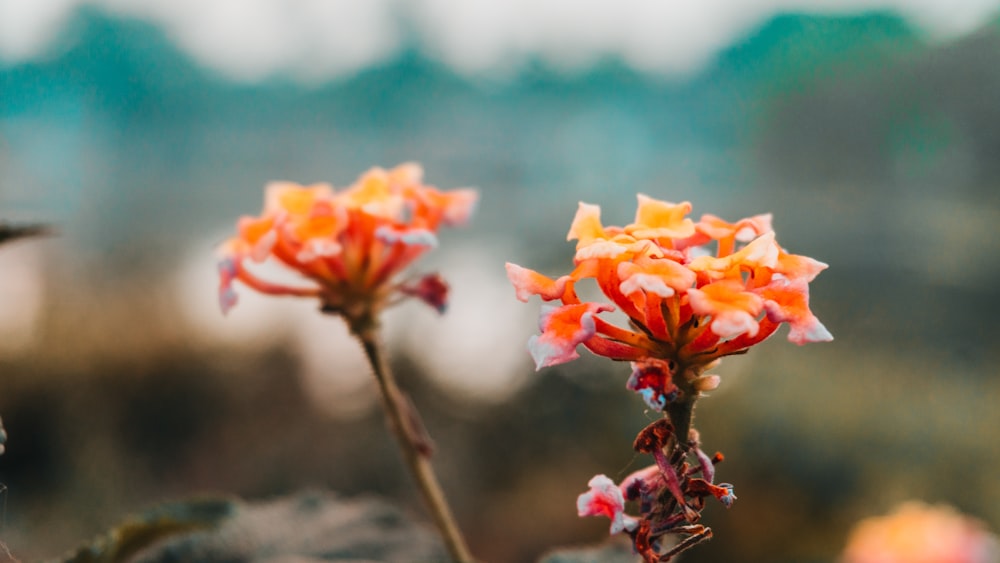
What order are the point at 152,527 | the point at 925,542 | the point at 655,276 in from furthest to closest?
the point at 925,542 → the point at 152,527 → the point at 655,276

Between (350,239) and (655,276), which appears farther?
(350,239)

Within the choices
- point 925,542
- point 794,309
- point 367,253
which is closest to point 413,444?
point 367,253

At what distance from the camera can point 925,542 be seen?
2.03ft

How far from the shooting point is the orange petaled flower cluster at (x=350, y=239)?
16.7 inches

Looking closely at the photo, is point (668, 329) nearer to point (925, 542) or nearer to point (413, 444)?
point (413, 444)

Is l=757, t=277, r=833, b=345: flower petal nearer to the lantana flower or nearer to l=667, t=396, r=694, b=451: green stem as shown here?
l=667, t=396, r=694, b=451: green stem

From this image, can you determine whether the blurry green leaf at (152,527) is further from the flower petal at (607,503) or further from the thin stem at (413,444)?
the flower petal at (607,503)

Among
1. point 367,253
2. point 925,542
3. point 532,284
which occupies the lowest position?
point 925,542

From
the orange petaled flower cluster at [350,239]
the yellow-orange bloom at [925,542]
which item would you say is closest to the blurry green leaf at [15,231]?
the orange petaled flower cluster at [350,239]

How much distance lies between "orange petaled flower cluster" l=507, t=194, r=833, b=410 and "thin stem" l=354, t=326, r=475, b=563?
5.9 inches

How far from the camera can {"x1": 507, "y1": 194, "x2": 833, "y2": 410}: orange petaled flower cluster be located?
28 centimetres

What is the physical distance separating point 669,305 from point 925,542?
451 millimetres

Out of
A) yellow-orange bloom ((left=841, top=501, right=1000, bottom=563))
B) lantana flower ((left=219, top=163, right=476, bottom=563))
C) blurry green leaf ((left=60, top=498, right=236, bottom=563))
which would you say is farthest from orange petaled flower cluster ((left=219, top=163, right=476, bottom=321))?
yellow-orange bloom ((left=841, top=501, right=1000, bottom=563))

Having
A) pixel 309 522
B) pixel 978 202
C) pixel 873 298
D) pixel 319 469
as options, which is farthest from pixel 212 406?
pixel 978 202
